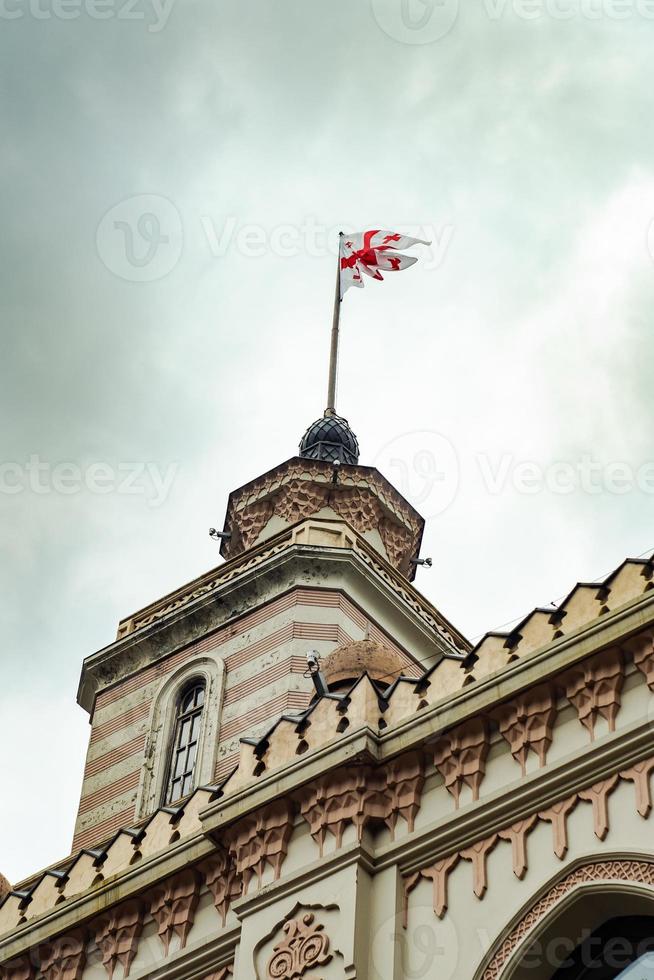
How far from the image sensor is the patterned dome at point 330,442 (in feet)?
95.1

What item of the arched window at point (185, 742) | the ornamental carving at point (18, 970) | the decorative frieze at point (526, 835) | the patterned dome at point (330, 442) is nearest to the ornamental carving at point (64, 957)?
the ornamental carving at point (18, 970)

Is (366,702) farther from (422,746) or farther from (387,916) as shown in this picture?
(387,916)

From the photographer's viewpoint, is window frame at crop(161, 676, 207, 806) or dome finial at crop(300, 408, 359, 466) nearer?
window frame at crop(161, 676, 207, 806)

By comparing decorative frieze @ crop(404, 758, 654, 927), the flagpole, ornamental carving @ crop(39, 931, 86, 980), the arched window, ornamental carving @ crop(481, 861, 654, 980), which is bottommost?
ornamental carving @ crop(481, 861, 654, 980)

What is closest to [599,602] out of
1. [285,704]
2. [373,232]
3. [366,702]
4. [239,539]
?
[366,702]

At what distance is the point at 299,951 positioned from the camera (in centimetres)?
1341

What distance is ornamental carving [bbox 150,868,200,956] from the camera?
14.9 m

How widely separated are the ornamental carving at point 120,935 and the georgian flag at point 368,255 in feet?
54.0

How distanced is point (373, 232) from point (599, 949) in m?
19.3

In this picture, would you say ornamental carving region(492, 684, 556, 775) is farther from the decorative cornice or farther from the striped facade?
the decorative cornice

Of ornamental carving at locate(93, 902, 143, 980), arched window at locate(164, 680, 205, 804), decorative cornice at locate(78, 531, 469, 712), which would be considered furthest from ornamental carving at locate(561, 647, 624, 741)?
decorative cornice at locate(78, 531, 469, 712)

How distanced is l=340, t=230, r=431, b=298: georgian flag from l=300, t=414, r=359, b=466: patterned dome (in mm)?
2594

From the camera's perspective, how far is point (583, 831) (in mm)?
12570

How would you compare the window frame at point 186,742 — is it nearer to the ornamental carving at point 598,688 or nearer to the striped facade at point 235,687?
the striped facade at point 235,687
